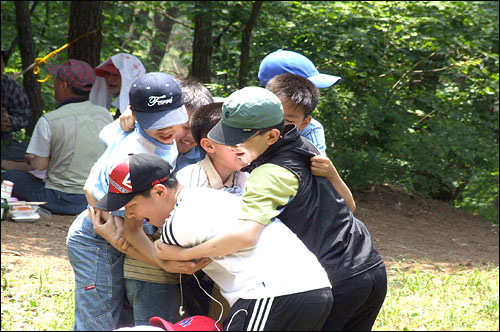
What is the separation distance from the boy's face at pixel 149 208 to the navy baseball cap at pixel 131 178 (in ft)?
0.11

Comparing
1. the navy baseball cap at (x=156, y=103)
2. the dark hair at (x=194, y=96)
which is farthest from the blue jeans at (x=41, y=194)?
the navy baseball cap at (x=156, y=103)

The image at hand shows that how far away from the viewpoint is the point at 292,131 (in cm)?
262

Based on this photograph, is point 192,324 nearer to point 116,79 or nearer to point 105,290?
point 105,290

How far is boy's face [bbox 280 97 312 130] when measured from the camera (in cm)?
310

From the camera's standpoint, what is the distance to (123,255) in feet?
9.45

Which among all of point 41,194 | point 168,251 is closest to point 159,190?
point 168,251

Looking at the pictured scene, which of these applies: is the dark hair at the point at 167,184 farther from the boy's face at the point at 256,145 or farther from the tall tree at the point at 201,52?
the tall tree at the point at 201,52

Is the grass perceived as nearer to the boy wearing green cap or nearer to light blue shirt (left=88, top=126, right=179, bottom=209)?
light blue shirt (left=88, top=126, right=179, bottom=209)

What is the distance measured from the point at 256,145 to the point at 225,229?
417mm

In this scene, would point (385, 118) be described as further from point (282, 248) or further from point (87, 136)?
point (282, 248)

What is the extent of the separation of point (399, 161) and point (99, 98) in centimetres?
431

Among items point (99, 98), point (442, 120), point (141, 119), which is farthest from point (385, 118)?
point (141, 119)

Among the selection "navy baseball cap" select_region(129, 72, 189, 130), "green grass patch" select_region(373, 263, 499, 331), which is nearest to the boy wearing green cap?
"navy baseball cap" select_region(129, 72, 189, 130)

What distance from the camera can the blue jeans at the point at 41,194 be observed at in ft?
20.2
